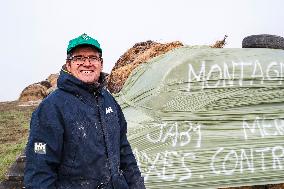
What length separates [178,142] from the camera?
13.2ft

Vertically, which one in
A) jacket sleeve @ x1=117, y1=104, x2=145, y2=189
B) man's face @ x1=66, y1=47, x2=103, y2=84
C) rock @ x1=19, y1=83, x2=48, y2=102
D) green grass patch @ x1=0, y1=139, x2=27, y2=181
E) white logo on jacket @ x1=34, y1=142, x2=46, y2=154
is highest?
man's face @ x1=66, y1=47, x2=103, y2=84

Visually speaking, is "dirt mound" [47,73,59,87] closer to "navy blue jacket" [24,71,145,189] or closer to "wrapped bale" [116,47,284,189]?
"wrapped bale" [116,47,284,189]

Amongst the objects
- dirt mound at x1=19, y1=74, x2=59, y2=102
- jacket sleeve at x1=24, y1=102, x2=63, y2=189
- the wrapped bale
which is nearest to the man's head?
jacket sleeve at x1=24, y1=102, x2=63, y2=189

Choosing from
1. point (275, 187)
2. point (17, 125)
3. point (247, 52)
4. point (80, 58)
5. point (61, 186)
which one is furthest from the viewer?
point (17, 125)

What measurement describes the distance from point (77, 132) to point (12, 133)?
8.48 metres

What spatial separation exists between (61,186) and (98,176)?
203 mm

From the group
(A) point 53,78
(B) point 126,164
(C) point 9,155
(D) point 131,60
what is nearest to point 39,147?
(B) point 126,164

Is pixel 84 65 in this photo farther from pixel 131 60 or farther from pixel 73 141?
pixel 131 60

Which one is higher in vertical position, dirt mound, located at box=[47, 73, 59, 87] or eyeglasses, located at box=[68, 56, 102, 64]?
eyeglasses, located at box=[68, 56, 102, 64]

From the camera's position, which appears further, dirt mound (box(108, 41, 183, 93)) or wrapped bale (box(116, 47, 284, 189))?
dirt mound (box(108, 41, 183, 93))

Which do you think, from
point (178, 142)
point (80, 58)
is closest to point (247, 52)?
point (178, 142)

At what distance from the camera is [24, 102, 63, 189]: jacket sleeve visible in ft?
6.54

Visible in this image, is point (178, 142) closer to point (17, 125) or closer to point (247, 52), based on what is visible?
point (247, 52)

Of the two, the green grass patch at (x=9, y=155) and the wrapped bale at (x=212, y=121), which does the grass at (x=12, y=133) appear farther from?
the wrapped bale at (x=212, y=121)
